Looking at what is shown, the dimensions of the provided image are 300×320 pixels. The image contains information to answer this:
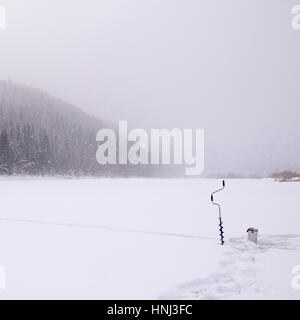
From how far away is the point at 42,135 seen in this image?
7656 centimetres

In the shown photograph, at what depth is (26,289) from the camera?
17.8 ft

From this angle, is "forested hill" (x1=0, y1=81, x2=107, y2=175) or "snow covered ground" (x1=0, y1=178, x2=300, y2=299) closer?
"snow covered ground" (x1=0, y1=178, x2=300, y2=299)

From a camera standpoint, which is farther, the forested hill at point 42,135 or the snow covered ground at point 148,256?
the forested hill at point 42,135

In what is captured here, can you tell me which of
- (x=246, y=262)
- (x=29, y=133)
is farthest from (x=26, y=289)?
(x=29, y=133)

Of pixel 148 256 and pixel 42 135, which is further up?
pixel 42 135

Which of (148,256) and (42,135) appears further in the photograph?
(42,135)

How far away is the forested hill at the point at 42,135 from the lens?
63.2 m

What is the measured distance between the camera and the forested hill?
6325 centimetres

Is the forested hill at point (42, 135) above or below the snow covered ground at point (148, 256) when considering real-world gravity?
above

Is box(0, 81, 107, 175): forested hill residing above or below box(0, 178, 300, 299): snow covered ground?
above
